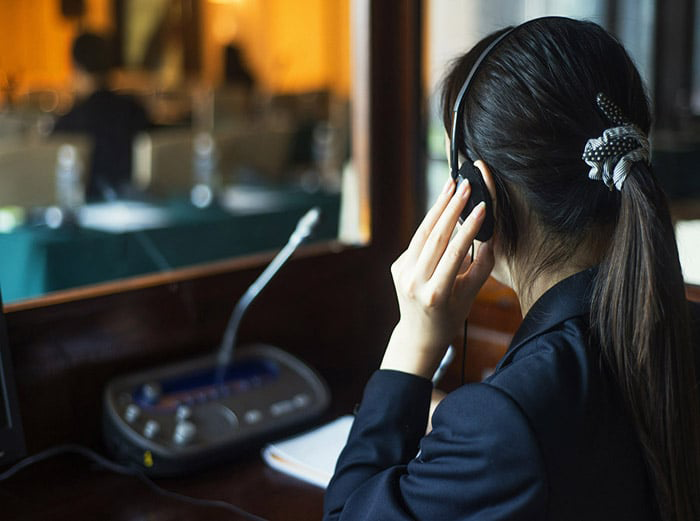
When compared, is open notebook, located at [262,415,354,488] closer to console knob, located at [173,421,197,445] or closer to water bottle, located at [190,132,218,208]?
console knob, located at [173,421,197,445]

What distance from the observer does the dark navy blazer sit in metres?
0.63

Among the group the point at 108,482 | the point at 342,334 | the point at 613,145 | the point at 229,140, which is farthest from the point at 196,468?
the point at 229,140

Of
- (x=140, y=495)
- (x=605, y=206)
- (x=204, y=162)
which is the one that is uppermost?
(x=605, y=206)

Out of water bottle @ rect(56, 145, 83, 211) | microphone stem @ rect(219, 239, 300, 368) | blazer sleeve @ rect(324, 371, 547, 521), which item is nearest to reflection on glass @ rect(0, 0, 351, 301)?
water bottle @ rect(56, 145, 83, 211)

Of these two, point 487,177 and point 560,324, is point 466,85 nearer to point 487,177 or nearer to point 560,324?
Answer: point 487,177

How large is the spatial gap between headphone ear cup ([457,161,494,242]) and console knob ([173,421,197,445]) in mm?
447

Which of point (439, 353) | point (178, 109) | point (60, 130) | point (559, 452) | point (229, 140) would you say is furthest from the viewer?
point (178, 109)

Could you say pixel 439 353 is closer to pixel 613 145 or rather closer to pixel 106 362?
pixel 613 145

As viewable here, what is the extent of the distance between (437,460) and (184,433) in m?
0.41

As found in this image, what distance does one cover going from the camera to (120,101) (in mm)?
3889

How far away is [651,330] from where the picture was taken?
0.68 m

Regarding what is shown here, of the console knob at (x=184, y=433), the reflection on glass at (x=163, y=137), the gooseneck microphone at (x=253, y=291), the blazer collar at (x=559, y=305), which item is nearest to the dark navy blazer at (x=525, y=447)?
the blazer collar at (x=559, y=305)

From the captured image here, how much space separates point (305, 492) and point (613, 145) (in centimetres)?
52

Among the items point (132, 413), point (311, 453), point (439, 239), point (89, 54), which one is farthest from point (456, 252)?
point (89, 54)
